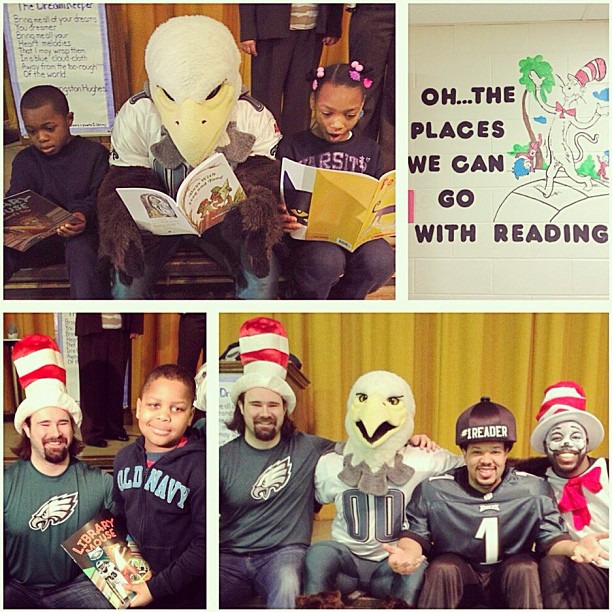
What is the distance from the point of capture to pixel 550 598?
6.86 feet

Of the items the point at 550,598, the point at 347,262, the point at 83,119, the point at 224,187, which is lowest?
the point at 550,598

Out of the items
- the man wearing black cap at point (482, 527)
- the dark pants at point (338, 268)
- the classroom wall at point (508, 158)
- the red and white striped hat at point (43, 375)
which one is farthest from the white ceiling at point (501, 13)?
the red and white striped hat at point (43, 375)

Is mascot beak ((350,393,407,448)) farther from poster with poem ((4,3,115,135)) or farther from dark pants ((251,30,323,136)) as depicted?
poster with poem ((4,3,115,135))

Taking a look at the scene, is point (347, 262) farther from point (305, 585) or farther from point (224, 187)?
point (305, 585)

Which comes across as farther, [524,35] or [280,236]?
[524,35]

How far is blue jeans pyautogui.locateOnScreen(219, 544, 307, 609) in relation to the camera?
2.08 meters

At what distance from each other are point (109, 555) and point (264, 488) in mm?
391

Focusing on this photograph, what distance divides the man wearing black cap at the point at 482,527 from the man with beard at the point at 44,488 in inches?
28.6

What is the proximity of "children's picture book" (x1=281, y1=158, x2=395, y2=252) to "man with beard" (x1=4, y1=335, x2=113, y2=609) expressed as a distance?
652 millimetres

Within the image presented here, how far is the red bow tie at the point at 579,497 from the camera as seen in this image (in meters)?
2.07

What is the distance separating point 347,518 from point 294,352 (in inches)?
15.8

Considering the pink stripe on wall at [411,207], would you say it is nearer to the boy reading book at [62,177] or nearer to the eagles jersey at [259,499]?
the eagles jersey at [259,499]

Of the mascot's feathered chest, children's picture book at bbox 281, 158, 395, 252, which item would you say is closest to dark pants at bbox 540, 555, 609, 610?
the mascot's feathered chest

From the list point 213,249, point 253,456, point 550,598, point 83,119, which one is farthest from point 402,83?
point 550,598
